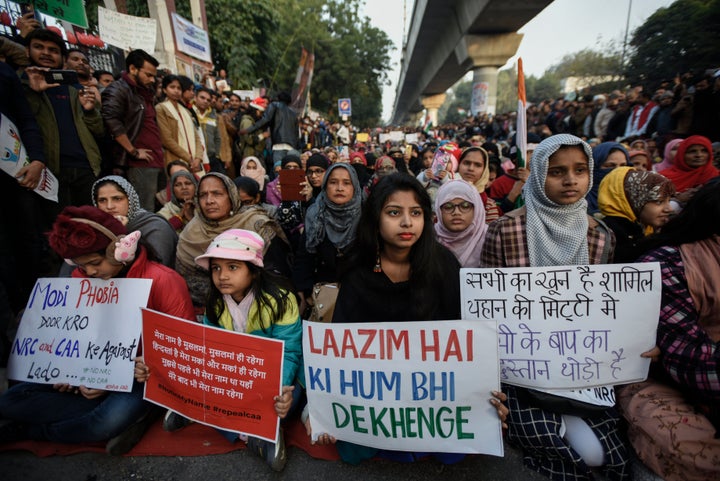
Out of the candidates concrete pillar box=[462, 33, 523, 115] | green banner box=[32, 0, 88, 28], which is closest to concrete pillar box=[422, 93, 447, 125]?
concrete pillar box=[462, 33, 523, 115]

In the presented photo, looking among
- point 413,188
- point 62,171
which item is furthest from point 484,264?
point 62,171

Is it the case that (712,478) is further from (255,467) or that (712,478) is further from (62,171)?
(62,171)

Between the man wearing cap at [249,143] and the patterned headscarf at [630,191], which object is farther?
the man wearing cap at [249,143]

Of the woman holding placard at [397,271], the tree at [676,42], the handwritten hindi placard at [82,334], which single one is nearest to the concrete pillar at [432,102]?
the tree at [676,42]

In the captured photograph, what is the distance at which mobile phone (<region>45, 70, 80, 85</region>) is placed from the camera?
3.16m

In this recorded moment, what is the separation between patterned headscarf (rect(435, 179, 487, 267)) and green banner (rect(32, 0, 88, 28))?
17.8ft

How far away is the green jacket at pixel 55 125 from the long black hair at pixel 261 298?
256 cm

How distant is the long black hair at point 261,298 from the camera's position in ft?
6.86

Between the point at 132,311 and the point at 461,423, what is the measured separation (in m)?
1.94

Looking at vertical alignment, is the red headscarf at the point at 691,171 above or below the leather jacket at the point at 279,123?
below

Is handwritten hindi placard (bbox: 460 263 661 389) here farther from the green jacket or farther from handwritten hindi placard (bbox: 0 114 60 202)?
the green jacket

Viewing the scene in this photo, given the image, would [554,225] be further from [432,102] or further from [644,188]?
[432,102]

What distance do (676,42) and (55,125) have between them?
62.4ft

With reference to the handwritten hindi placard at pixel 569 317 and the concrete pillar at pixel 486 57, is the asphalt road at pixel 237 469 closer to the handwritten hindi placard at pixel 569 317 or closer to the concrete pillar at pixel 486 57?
the handwritten hindi placard at pixel 569 317
